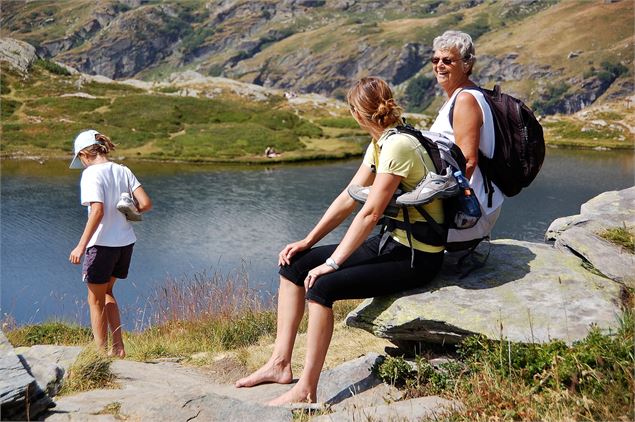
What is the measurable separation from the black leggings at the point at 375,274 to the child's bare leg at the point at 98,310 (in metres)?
3.40

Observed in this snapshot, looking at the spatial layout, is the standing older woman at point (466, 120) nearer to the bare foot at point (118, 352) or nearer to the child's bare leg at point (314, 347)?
the child's bare leg at point (314, 347)

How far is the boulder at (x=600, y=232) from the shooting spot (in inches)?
262

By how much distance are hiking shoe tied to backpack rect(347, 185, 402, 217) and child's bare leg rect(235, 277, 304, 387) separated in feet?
3.52

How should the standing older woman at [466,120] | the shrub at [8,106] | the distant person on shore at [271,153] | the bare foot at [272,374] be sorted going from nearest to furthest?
the standing older woman at [466,120], the bare foot at [272,374], the distant person on shore at [271,153], the shrub at [8,106]

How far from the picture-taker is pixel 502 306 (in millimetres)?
5867

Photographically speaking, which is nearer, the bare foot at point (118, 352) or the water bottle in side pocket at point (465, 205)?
the water bottle in side pocket at point (465, 205)

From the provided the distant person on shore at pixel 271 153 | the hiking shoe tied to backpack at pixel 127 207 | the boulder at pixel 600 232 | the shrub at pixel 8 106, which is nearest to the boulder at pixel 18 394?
the hiking shoe tied to backpack at pixel 127 207

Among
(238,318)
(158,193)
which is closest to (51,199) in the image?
(158,193)

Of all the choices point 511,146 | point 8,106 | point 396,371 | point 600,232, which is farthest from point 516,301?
point 8,106

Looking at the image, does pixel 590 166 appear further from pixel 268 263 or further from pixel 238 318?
pixel 238 318

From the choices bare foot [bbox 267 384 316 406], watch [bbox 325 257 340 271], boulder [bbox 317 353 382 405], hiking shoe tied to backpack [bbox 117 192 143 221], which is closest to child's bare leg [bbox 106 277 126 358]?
hiking shoe tied to backpack [bbox 117 192 143 221]

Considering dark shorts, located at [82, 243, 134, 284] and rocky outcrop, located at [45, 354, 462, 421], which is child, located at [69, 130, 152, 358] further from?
rocky outcrop, located at [45, 354, 462, 421]

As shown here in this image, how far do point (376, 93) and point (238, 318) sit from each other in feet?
18.6

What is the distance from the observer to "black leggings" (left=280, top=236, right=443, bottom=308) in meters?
5.75
